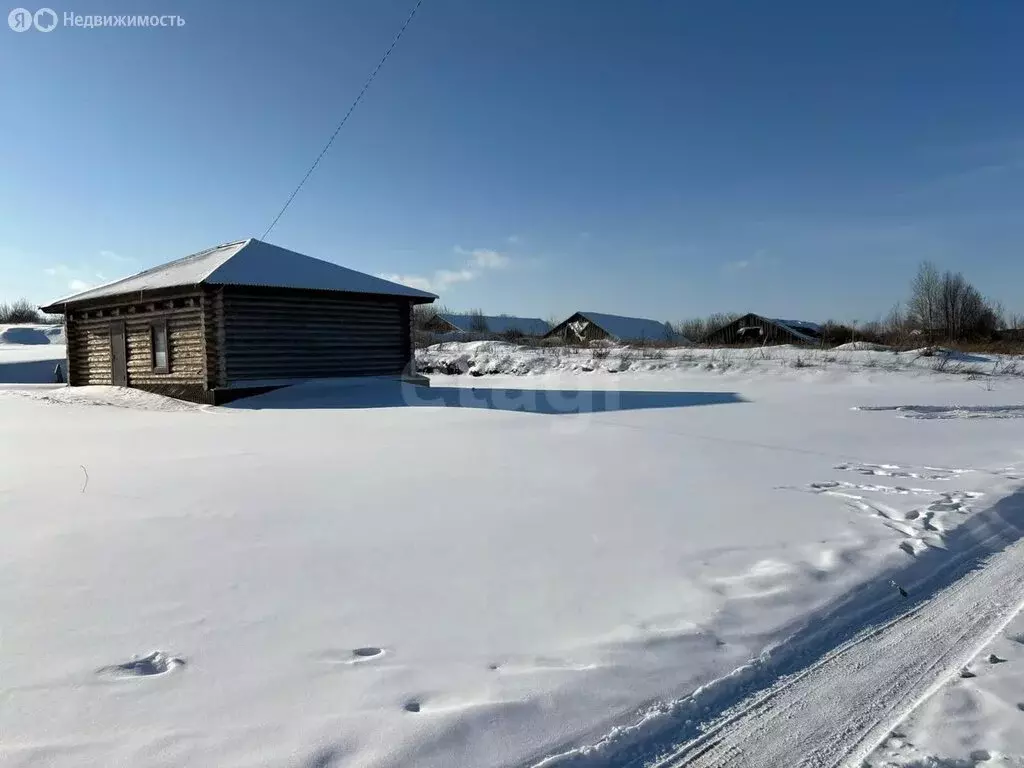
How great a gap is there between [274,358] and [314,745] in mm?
13813

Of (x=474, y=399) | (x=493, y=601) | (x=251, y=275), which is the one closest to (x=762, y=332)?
(x=474, y=399)

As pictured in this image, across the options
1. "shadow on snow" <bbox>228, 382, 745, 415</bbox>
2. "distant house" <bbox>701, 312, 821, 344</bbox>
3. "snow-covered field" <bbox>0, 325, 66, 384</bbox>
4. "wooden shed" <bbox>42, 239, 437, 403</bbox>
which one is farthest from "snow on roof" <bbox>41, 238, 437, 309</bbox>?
"distant house" <bbox>701, 312, 821, 344</bbox>

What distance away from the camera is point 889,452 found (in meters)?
7.30

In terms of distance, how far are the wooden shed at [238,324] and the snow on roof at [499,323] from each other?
122 ft

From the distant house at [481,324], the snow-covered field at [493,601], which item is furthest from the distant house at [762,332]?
the snow-covered field at [493,601]

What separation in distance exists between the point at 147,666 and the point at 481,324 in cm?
5645

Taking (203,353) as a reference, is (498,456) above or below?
below

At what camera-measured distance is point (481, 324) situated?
58625mm

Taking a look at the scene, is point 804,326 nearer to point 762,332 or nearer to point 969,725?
point 762,332

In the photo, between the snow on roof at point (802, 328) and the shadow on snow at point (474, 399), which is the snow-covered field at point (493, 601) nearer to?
the shadow on snow at point (474, 399)

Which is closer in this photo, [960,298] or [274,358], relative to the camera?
[274,358]

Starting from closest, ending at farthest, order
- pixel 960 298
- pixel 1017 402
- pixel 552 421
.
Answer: pixel 552 421, pixel 1017 402, pixel 960 298

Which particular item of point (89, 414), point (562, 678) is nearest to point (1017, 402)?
point (562, 678)

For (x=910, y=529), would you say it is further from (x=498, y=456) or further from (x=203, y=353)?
(x=203, y=353)
